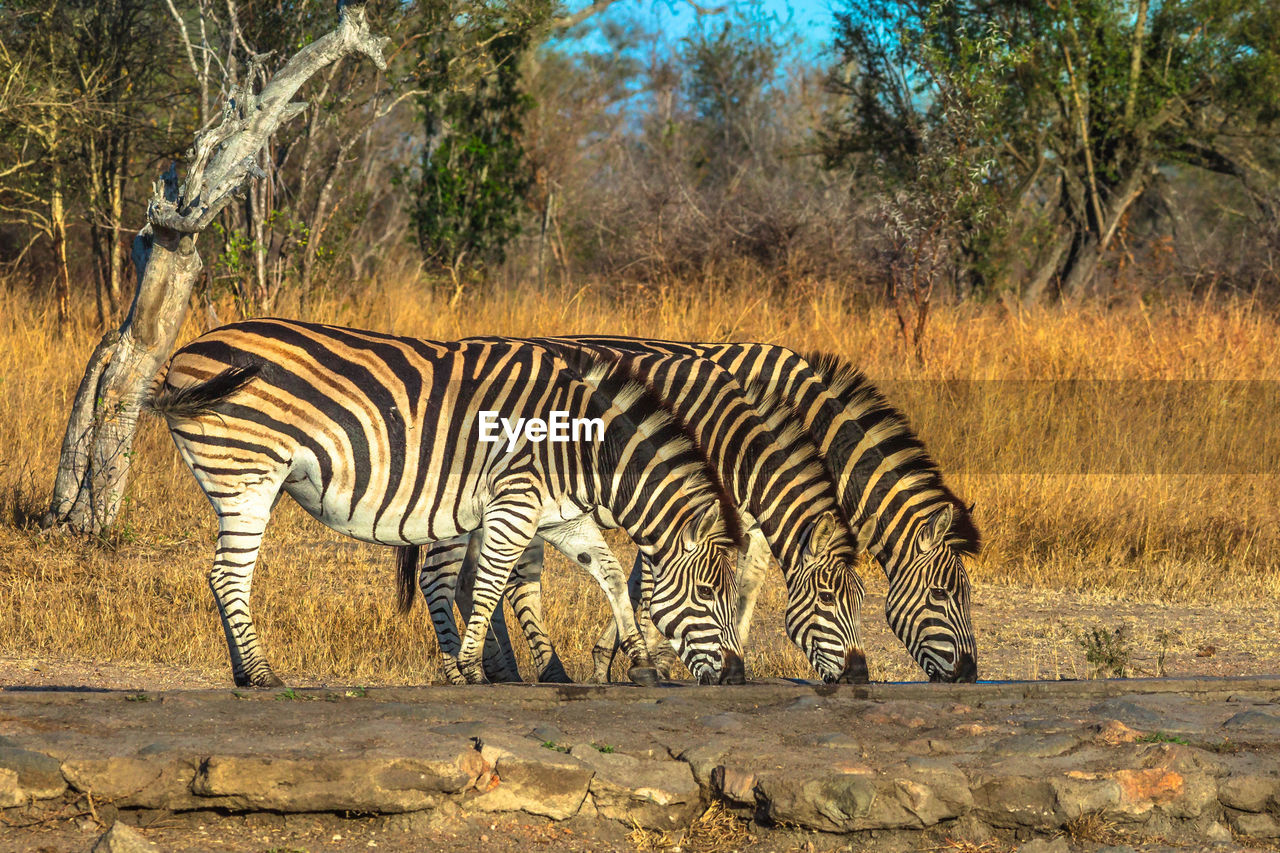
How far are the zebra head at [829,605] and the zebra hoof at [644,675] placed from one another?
0.59 meters

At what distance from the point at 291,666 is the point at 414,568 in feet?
2.64

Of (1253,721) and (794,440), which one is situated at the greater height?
(794,440)

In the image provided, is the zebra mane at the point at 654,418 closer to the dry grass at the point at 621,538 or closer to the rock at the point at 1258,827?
the dry grass at the point at 621,538

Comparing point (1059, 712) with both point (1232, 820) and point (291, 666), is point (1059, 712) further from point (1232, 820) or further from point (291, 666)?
point (291, 666)

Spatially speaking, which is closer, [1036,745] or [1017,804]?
[1017,804]

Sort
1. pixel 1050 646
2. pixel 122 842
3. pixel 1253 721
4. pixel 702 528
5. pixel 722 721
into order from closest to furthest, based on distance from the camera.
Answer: pixel 122 842, pixel 722 721, pixel 1253 721, pixel 702 528, pixel 1050 646

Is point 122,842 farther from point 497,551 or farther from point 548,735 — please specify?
point 497,551

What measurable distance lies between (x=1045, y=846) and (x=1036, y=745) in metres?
0.46

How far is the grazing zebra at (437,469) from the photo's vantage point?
5.11 m

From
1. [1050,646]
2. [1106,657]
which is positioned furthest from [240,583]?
[1050,646]

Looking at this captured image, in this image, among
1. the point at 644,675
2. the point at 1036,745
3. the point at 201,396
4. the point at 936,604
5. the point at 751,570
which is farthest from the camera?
the point at 751,570

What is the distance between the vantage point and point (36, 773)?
3678 mm

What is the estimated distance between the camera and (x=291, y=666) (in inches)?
253

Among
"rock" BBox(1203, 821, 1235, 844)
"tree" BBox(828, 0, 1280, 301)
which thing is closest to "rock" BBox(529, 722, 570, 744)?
"rock" BBox(1203, 821, 1235, 844)
